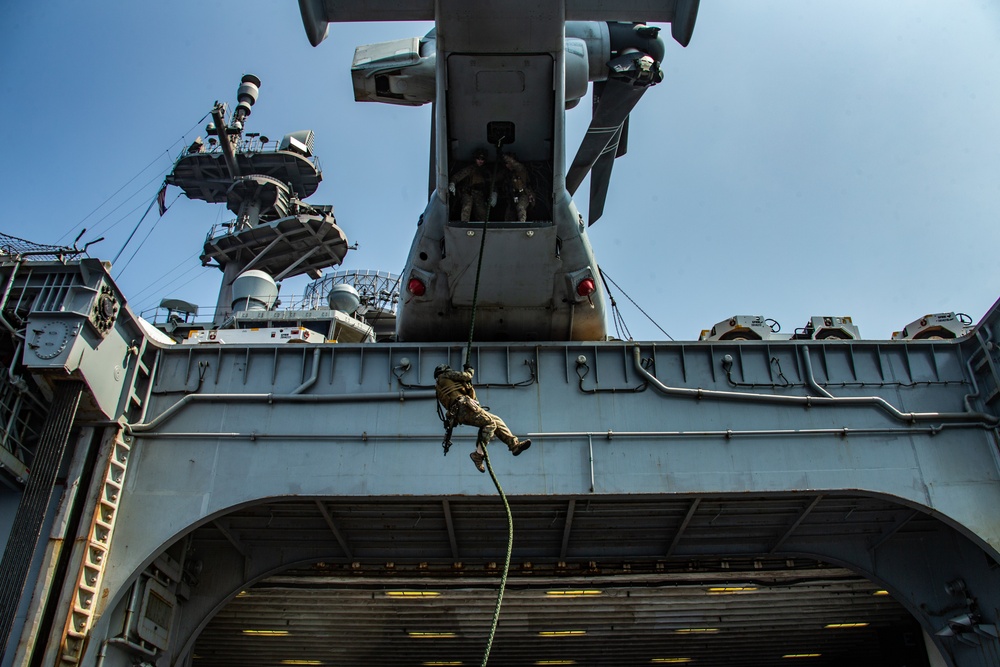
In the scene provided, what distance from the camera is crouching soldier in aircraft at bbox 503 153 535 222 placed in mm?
10430

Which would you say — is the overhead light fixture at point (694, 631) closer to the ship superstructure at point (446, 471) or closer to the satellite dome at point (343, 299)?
the ship superstructure at point (446, 471)

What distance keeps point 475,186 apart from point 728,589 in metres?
9.31

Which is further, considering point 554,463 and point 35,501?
point 554,463

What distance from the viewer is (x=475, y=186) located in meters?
10.7

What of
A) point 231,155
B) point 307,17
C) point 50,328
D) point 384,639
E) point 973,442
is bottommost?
point 384,639

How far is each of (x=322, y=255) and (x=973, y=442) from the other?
77.1ft

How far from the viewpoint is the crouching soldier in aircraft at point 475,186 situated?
10383 mm

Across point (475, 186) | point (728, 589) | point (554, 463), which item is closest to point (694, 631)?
point (728, 589)

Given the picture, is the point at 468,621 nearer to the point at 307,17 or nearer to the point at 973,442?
the point at 973,442

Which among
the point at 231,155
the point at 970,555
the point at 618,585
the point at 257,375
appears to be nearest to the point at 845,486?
the point at 970,555

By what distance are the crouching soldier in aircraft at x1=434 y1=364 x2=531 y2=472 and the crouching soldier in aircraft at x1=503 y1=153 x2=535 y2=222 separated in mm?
3740

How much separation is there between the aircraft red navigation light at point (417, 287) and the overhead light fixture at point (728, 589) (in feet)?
25.9

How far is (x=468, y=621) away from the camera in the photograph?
15.6 m

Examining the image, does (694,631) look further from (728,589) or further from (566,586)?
(566,586)
